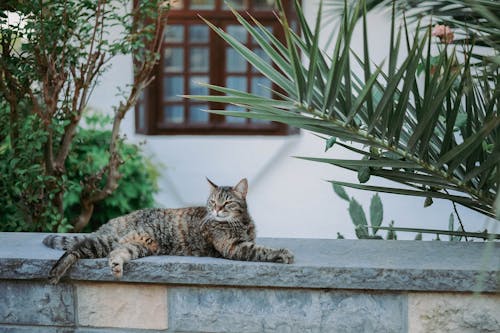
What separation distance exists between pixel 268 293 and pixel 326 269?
23 cm

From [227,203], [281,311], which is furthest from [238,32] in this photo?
[281,311]

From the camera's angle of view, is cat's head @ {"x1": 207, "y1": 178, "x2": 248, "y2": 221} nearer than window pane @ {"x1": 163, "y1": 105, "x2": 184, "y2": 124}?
Yes

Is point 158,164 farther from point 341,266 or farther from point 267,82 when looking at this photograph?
point 341,266

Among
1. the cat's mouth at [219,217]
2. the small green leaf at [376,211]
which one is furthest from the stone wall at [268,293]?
the small green leaf at [376,211]

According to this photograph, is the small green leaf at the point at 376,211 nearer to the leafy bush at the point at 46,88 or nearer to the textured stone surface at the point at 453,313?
the textured stone surface at the point at 453,313

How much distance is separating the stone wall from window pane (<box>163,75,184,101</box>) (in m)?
4.38

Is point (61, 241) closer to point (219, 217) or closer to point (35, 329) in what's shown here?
point (35, 329)

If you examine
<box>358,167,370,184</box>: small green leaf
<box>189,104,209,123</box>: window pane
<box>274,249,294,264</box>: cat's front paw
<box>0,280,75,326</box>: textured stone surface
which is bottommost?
<box>0,280,75,326</box>: textured stone surface

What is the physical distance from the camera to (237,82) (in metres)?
7.32

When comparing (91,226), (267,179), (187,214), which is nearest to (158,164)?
(267,179)

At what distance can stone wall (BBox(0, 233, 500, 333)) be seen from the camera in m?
2.68

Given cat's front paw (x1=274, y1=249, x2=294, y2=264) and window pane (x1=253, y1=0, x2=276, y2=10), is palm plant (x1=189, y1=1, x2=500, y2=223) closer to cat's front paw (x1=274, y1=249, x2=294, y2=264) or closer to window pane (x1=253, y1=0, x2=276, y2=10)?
cat's front paw (x1=274, y1=249, x2=294, y2=264)

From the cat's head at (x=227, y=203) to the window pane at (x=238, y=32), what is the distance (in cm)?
412

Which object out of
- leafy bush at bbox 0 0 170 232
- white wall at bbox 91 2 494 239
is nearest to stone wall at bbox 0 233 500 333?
leafy bush at bbox 0 0 170 232
